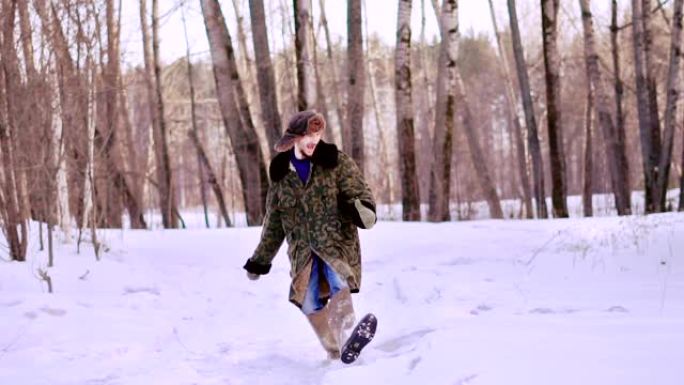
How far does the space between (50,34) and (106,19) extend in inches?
53.7

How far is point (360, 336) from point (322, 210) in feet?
2.43

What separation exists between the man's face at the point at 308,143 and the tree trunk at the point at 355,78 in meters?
7.64

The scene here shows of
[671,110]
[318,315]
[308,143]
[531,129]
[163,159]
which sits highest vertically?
[671,110]

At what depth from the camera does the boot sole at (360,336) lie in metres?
3.68

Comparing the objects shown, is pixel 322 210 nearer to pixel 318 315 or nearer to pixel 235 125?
pixel 318 315

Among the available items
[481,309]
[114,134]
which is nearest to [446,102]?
[114,134]

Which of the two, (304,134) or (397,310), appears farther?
(397,310)

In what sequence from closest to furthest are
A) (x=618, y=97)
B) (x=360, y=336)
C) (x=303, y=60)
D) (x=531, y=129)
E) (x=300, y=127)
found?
1. (x=360, y=336)
2. (x=300, y=127)
3. (x=303, y=60)
4. (x=531, y=129)
5. (x=618, y=97)

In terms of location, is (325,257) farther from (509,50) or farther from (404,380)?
(509,50)

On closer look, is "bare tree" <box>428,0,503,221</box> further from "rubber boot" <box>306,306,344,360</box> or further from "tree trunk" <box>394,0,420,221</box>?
"rubber boot" <box>306,306,344,360</box>

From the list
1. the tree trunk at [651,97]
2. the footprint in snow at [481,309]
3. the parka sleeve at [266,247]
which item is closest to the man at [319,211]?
the parka sleeve at [266,247]

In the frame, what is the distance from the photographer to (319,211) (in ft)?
13.0

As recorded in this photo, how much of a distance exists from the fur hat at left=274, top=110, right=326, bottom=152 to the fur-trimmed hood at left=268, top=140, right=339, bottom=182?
0.26 ft

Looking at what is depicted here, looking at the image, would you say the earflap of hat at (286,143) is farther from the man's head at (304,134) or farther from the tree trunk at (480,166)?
the tree trunk at (480,166)
